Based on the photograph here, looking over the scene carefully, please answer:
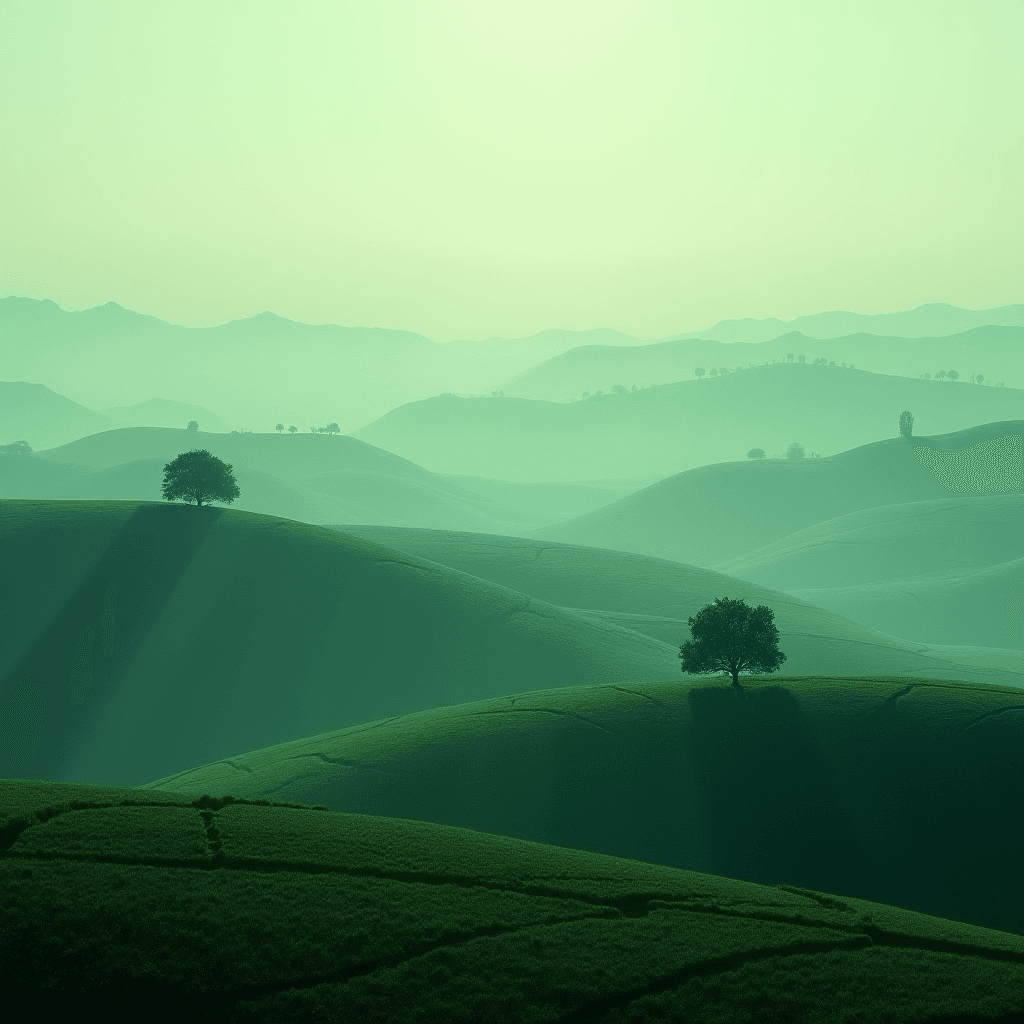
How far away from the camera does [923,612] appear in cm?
13050

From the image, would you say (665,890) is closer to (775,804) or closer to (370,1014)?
(370,1014)

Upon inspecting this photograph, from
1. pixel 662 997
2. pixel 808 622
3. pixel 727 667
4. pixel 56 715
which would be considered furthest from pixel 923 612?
pixel 662 997

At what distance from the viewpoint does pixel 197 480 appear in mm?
74375

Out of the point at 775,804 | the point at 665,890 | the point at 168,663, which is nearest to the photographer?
the point at 665,890

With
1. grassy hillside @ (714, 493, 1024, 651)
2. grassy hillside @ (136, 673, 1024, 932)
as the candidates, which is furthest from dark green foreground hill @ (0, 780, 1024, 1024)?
grassy hillside @ (714, 493, 1024, 651)

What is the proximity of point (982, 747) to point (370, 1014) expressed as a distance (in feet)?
83.2

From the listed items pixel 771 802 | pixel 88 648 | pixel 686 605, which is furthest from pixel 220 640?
pixel 686 605

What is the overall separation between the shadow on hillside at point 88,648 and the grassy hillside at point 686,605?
38.0m

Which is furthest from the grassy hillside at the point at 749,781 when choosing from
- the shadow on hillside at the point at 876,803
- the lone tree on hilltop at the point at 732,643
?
the lone tree on hilltop at the point at 732,643

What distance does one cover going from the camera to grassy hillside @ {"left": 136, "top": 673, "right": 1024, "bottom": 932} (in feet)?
91.0

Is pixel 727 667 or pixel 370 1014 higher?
pixel 727 667

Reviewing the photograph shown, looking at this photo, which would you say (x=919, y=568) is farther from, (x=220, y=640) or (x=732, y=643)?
(x=732, y=643)

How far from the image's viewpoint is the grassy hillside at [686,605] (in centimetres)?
8119

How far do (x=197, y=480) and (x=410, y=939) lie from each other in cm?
6351
